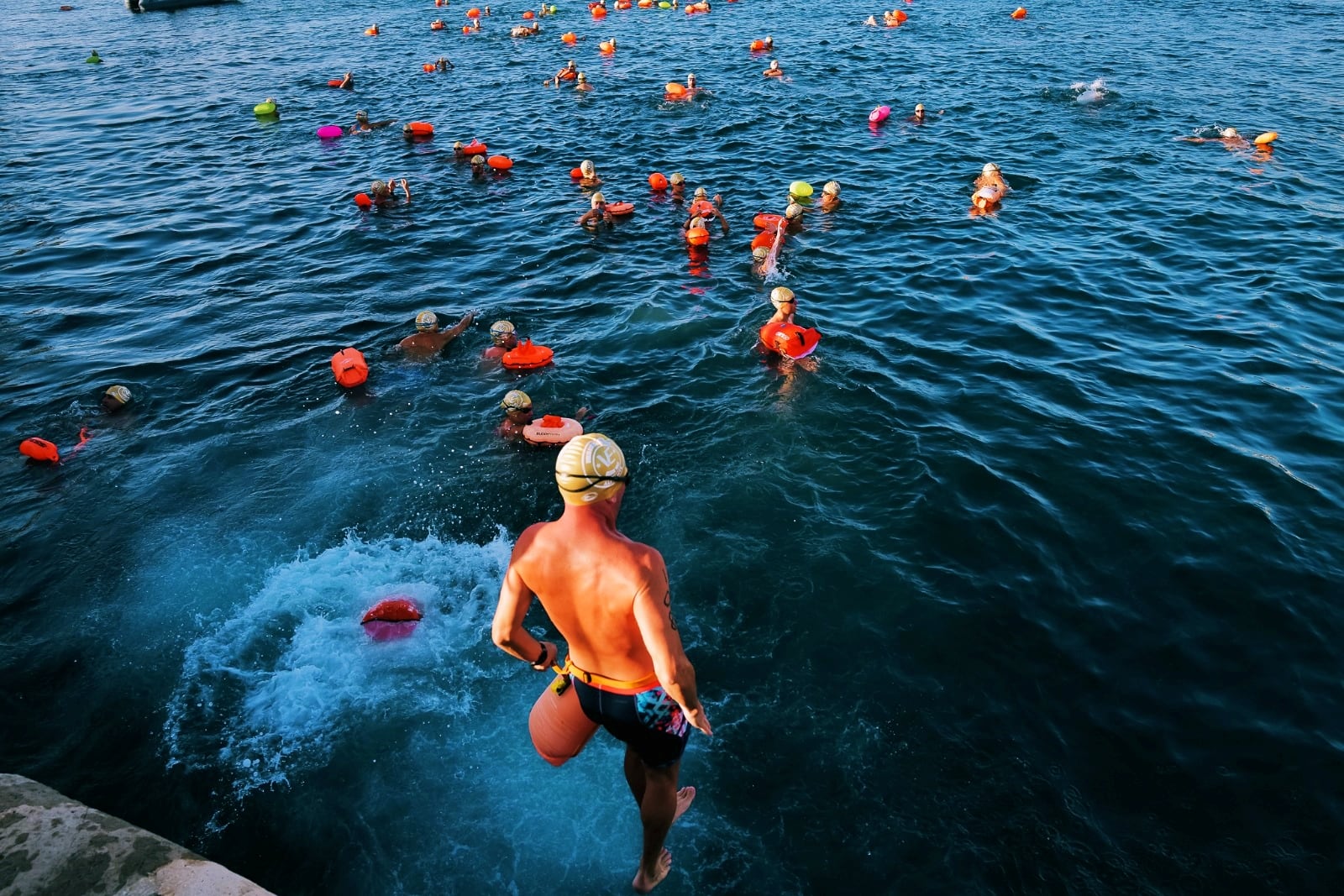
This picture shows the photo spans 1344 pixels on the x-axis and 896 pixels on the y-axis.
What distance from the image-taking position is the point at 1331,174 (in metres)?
17.9

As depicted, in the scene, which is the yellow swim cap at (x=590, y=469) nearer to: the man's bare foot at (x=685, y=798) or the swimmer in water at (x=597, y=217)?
the man's bare foot at (x=685, y=798)

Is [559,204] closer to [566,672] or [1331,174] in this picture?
[566,672]

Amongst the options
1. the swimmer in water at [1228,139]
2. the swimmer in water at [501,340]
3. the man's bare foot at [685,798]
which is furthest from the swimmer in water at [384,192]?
the swimmer in water at [1228,139]

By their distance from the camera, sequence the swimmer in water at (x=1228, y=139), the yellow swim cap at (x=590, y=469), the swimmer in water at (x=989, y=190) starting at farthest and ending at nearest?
the swimmer in water at (x=1228, y=139)
the swimmer in water at (x=989, y=190)
the yellow swim cap at (x=590, y=469)

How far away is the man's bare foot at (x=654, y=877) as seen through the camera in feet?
17.9

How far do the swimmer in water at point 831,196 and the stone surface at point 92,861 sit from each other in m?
16.8

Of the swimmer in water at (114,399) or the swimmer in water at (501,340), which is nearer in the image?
the swimmer in water at (114,399)

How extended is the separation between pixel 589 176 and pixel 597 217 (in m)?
2.43

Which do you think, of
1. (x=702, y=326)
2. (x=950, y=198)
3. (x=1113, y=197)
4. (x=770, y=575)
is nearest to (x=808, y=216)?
(x=950, y=198)

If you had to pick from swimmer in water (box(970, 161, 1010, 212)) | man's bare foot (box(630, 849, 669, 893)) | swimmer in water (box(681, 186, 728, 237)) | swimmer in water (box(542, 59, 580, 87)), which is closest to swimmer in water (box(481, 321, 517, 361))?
swimmer in water (box(681, 186, 728, 237))

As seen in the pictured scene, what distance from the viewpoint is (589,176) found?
19234 millimetres

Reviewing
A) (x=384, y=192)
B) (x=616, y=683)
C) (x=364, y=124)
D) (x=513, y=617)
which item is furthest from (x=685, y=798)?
(x=364, y=124)

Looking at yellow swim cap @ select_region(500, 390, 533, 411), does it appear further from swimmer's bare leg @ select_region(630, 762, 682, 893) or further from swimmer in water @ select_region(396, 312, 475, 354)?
swimmer's bare leg @ select_region(630, 762, 682, 893)

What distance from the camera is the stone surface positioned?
14.4 feet
